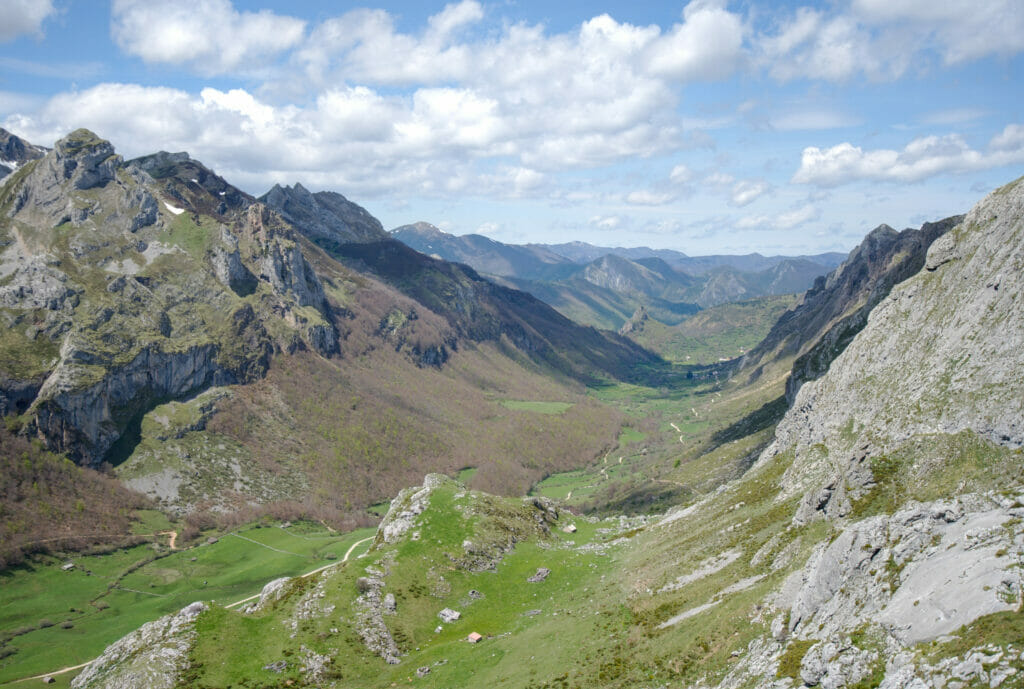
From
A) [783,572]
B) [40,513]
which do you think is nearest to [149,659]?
[783,572]

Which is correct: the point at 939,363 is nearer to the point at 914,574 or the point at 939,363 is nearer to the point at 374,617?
the point at 914,574

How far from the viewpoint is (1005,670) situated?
85.1ft

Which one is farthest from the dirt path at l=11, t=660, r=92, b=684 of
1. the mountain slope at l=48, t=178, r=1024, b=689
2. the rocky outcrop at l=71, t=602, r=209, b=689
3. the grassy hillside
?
the mountain slope at l=48, t=178, r=1024, b=689

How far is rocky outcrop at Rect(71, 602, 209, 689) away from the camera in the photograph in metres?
61.2

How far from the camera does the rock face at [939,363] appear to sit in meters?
58.0

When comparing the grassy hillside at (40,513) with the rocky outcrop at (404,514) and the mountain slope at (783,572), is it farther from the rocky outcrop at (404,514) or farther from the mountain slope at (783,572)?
the mountain slope at (783,572)

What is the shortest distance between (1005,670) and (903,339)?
6308 cm

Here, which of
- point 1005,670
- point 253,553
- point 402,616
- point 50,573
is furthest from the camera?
point 253,553

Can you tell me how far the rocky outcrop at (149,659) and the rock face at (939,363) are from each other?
70569mm

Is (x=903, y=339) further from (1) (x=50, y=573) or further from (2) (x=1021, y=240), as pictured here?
(1) (x=50, y=573)

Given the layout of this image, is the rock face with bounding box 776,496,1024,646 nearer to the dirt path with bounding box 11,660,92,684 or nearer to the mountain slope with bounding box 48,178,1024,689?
the mountain slope with bounding box 48,178,1024,689

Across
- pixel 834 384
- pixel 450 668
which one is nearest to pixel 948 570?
pixel 450 668

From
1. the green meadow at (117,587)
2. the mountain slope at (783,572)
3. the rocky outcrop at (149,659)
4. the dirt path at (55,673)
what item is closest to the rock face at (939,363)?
the mountain slope at (783,572)

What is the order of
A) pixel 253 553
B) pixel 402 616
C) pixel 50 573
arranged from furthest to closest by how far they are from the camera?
pixel 253 553 < pixel 50 573 < pixel 402 616
